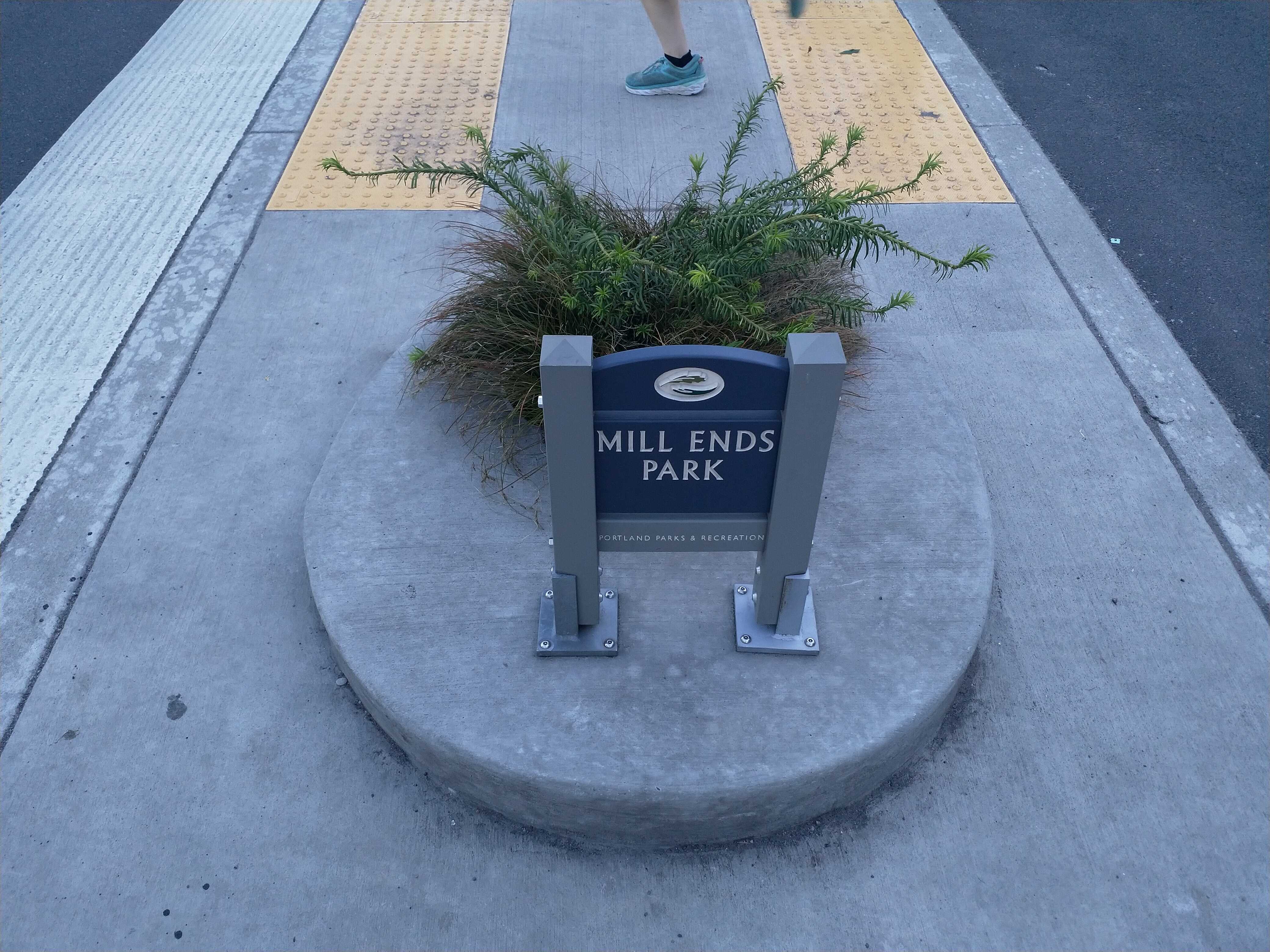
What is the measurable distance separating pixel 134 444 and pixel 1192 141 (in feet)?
18.7

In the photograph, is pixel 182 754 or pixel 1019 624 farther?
pixel 1019 624

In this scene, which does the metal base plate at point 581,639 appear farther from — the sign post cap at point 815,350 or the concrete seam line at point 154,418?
the concrete seam line at point 154,418

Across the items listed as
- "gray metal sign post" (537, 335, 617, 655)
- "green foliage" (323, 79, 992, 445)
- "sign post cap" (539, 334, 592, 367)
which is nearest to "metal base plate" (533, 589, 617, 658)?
"gray metal sign post" (537, 335, 617, 655)

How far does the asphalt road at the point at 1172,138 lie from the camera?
13.5ft

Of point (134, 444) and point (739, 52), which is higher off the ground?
point (739, 52)

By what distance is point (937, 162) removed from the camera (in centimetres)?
310

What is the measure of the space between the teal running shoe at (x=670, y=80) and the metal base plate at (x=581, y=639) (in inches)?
145

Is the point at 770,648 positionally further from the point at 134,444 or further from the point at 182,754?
the point at 134,444

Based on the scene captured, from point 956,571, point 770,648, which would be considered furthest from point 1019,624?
point 770,648

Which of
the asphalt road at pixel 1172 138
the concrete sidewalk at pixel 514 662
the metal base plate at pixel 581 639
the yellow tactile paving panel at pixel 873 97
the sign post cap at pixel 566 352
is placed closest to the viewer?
the sign post cap at pixel 566 352

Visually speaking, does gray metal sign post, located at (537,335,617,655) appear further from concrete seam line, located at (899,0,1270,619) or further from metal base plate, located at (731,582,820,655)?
concrete seam line, located at (899,0,1270,619)

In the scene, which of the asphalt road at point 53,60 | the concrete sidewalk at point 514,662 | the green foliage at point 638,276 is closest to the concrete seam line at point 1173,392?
the concrete sidewalk at point 514,662

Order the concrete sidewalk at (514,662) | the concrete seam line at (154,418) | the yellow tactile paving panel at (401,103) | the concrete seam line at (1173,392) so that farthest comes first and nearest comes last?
1. the yellow tactile paving panel at (401,103)
2. the concrete seam line at (1173,392)
3. the concrete seam line at (154,418)
4. the concrete sidewalk at (514,662)

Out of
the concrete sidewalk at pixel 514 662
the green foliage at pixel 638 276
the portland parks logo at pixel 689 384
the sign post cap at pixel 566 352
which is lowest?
the concrete sidewalk at pixel 514 662
